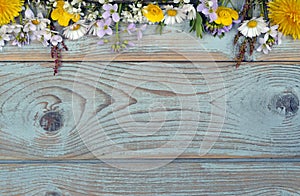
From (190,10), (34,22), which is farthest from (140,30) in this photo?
(34,22)

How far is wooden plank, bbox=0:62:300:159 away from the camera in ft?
3.22

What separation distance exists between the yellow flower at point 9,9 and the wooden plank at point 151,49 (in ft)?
0.26

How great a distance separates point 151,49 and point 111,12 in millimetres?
123

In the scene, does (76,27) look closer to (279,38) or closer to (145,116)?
(145,116)

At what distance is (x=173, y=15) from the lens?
3.07 feet

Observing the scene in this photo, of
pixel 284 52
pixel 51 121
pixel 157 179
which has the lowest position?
pixel 157 179

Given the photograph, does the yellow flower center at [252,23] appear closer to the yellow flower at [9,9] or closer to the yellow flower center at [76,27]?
the yellow flower center at [76,27]

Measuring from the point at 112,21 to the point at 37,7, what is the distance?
0.17 m

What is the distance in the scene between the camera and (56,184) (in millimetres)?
991

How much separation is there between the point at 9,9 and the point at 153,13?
0.98 feet

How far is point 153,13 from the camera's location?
92 cm

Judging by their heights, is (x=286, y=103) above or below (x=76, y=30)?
below

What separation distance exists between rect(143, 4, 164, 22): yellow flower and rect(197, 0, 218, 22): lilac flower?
0.08 meters

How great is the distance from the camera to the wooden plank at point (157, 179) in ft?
3.25
